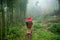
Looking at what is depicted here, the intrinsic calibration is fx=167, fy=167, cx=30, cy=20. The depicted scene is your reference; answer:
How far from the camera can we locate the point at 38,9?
22.6m

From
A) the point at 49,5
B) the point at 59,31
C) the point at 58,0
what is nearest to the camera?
the point at 59,31

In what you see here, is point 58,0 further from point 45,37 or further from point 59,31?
point 45,37

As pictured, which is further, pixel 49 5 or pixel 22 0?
pixel 49 5

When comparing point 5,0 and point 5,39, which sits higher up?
point 5,0

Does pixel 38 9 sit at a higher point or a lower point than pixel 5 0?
lower

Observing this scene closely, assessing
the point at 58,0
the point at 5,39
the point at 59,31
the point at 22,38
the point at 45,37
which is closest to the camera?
the point at 5,39

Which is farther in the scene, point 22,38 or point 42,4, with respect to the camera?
point 42,4

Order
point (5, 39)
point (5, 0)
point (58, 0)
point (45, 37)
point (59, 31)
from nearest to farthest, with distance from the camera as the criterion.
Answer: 1. point (5, 39)
2. point (5, 0)
3. point (45, 37)
4. point (59, 31)
5. point (58, 0)

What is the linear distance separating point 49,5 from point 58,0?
13.2 ft

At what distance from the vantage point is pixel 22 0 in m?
16.5

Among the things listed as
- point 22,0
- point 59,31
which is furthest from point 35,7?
point 59,31

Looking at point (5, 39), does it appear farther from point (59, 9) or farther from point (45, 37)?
point (59, 9)

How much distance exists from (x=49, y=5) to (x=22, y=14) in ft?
15.8

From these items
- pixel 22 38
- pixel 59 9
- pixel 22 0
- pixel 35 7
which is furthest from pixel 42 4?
pixel 22 38
